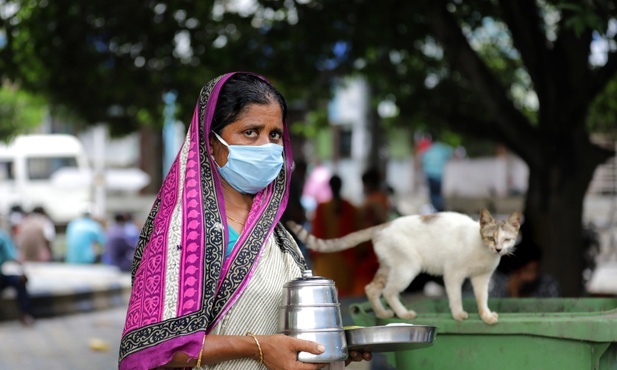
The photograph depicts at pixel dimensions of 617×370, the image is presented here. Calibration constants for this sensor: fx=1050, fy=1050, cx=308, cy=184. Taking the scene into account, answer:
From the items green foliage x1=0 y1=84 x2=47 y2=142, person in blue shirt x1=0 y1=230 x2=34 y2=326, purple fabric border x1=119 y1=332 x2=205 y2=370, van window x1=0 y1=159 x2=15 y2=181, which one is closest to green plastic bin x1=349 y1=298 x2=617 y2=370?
purple fabric border x1=119 y1=332 x2=205 y2=370

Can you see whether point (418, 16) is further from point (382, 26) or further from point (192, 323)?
point (192, 323)

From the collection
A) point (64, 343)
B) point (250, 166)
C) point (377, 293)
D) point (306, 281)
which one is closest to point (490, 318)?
point (377, 293)

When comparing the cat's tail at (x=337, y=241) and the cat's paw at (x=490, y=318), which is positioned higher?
the cat's tail at (x=337, y=241)

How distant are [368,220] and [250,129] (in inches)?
286

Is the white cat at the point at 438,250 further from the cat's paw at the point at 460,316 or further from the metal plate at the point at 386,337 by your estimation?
the metal plate at the point at 386,337

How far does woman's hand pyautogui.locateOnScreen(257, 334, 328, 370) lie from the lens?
2.82 m

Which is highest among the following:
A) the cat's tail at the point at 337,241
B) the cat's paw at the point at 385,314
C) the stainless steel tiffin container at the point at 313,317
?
the cat's tail at the point at 337,241

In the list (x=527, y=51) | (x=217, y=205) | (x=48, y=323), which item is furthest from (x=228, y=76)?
(x=48, y=323)

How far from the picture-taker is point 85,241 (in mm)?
18141

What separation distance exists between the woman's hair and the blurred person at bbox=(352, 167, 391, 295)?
20.1 feet

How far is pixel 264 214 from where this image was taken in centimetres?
307

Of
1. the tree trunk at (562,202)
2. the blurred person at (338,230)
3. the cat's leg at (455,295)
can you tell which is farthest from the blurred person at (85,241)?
the cat's leg at (455,295)

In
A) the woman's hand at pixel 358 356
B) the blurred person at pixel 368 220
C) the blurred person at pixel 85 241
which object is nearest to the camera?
the woman's hand at pixel 358 356

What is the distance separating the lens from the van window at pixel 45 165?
3191 cm
